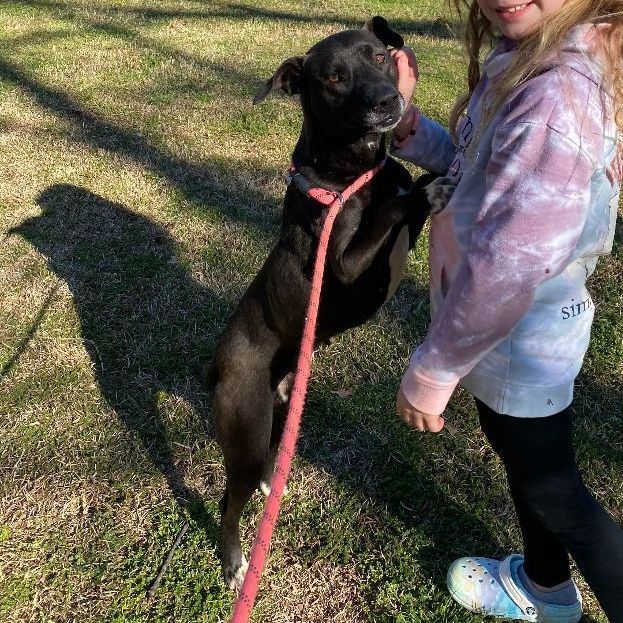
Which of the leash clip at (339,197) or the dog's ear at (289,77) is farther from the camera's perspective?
the dog's ear at (289,77)

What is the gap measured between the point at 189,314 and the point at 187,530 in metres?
1.49

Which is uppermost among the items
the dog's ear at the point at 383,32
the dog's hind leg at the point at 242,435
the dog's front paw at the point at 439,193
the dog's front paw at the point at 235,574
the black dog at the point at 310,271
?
the dog's ear at the point at 383,32

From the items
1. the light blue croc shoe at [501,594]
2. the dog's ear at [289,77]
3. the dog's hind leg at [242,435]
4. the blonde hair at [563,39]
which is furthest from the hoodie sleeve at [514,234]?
the dog's ear at [289,77]

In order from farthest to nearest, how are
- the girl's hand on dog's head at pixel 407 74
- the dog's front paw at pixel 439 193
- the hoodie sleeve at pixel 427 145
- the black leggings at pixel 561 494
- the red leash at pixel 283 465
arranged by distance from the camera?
the girl's hand on dog's head at pixel 407 74 → the hoodie sleeve at pixel 427 145 → the dog's front paw at pixel 439 193 → the black leggings at pixel 561 494 → the red leash at pixel 283 465

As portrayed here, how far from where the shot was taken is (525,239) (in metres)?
1.43

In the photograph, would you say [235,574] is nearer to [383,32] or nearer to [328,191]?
[328,191]

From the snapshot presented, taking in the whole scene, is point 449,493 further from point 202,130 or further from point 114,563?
point 202,130

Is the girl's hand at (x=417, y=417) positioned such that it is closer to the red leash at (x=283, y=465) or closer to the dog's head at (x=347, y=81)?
the red leash at (x=283, y=465)

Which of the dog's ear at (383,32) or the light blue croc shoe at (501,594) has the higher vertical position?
the dog's ear at (383,32)

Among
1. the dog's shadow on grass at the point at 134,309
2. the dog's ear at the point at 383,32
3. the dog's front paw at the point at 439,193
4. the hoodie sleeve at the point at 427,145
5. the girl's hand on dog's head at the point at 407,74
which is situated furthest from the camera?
the dog's shadow on grass at the point at 134,309

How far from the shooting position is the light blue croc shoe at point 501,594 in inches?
92.4

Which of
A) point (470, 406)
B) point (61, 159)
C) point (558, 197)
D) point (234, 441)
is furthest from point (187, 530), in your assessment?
point (61, 159)

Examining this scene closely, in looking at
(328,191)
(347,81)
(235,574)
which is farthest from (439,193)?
(235,574)

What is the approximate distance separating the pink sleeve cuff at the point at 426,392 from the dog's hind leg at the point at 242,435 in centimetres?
95
